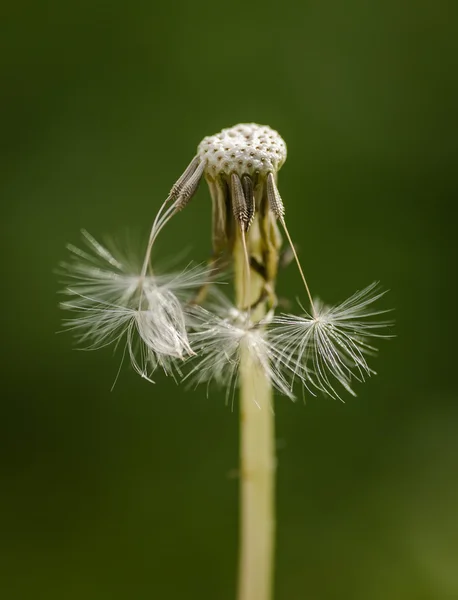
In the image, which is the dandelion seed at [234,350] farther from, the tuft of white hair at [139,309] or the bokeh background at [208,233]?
the bokeh background at [208,233]

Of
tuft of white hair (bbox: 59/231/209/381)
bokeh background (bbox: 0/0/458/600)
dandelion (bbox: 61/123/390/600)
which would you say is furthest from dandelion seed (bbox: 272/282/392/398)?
bokeh background (bbox: 0/0/458/600)

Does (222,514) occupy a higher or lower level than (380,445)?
lower

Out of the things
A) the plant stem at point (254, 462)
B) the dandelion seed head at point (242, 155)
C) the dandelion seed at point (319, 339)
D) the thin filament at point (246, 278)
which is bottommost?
the plant stem at point (254, 462)

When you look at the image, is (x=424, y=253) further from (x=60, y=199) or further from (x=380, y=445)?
(x=60, y=199)

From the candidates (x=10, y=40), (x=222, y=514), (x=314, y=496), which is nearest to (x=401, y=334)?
(x=314, y=496)

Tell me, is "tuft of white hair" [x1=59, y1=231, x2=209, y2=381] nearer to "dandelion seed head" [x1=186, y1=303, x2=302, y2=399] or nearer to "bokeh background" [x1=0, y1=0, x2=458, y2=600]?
"dandelion seed head" [x1=186, y1=303, x2=302, y2=399]

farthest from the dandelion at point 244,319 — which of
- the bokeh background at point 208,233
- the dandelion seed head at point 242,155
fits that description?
the bokeh background at point 208,233
